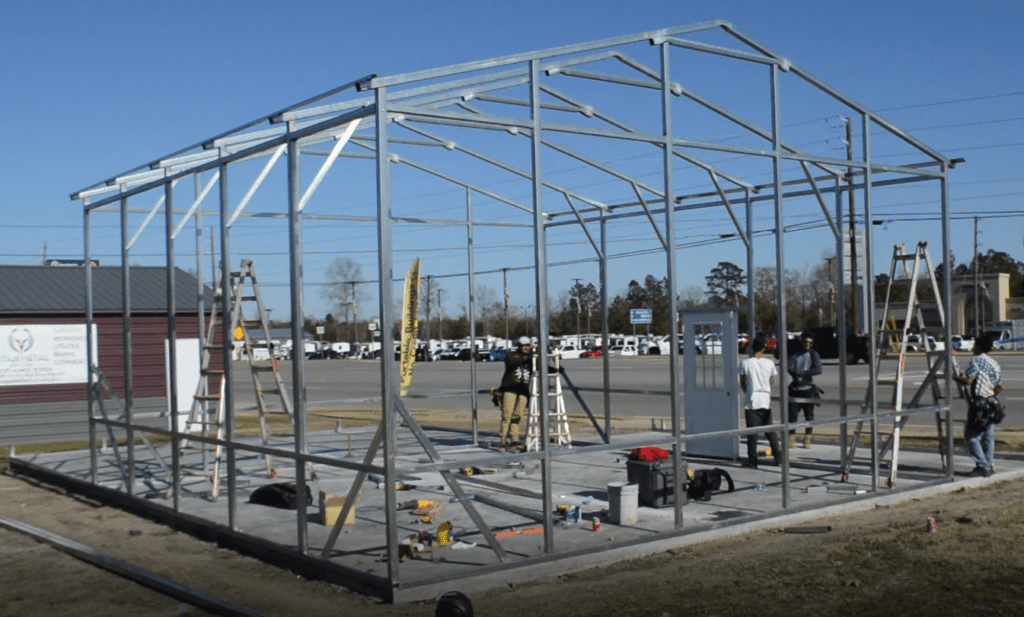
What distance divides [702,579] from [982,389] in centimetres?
606

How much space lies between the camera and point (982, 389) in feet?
39.4

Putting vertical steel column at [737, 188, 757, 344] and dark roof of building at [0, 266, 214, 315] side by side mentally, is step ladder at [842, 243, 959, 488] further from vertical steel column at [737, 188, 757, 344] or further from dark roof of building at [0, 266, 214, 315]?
dark roof of building at [0, 266, 214, 315]

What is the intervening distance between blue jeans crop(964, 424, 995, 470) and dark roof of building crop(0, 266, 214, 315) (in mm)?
13765

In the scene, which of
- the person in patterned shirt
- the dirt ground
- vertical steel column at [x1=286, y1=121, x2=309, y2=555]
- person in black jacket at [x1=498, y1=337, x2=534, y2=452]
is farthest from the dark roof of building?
the person in patterned shirt

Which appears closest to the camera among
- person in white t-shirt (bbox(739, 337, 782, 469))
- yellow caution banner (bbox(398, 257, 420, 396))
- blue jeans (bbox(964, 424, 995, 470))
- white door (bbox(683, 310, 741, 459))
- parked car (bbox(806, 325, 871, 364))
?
blue jeans (bbox(964, 424, 995, 470))

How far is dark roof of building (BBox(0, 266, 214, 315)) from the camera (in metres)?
19.0

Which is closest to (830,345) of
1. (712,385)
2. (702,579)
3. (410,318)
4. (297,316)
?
(712,385)

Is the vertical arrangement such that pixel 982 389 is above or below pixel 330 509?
above

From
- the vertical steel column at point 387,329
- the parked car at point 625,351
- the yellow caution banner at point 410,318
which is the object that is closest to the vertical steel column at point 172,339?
the yellow caution banner at point 410,318

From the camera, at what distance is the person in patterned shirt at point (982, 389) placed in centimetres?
1209

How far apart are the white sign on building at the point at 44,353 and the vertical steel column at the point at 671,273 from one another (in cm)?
1222

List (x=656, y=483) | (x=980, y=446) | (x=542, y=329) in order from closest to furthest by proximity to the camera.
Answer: (x=542, y=329) → (x=656, y=483) → (x=980, y=446)

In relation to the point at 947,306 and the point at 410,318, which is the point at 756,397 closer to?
the point at 947,306

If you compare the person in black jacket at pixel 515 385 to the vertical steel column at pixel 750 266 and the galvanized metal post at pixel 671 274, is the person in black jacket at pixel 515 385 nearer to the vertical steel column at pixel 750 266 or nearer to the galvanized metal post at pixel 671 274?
the vertical steel column at pixel 750 266
